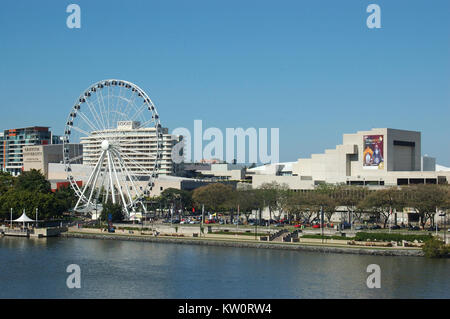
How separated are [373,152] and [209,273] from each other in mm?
56340

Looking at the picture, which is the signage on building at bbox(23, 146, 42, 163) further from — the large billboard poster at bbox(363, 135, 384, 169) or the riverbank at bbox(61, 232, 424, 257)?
the large billboard poster at bbox(363, 135, 384, 169)

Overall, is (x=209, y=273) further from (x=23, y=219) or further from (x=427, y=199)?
(x=23, y=219)

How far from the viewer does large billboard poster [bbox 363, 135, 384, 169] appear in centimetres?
10112

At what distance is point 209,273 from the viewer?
51156 mm

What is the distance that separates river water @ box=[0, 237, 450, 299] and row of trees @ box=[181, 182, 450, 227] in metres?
17.9

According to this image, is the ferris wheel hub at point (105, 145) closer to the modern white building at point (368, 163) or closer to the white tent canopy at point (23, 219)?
the white tent canopy at point (23, 219)

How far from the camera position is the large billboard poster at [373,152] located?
10112 cm

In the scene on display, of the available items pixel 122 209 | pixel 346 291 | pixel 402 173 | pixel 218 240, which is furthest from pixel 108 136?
pixel 346 291

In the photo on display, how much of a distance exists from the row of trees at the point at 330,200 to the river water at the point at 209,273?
17.9 meters

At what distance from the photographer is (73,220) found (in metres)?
92.6

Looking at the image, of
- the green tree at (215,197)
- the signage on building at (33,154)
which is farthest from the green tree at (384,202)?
the signage on building at (33,154)

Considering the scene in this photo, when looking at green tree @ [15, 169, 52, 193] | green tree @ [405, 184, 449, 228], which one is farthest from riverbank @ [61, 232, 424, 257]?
green tree @ [15, 169, 52, 193]

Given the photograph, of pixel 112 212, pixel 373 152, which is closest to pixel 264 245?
pixel 112 212
